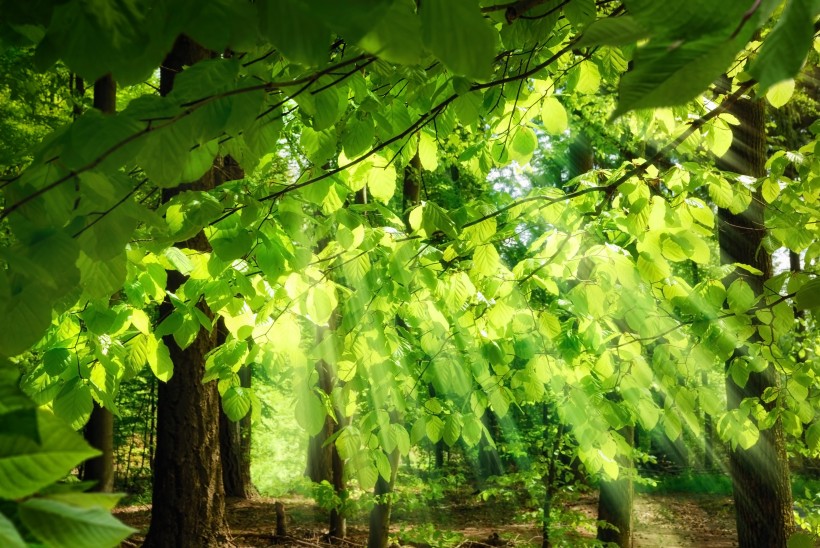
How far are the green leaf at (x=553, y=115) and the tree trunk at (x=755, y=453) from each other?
4.00 metres

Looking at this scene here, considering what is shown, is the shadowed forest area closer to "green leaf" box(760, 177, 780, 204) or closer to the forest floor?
"green leaf" box(760, 177, 780, 204)

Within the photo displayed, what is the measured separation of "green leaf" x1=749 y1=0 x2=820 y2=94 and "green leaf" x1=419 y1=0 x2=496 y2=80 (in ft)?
1.01

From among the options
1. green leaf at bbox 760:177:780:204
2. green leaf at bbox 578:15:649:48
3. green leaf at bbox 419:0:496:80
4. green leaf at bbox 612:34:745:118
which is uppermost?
green leaf at bbox 760:177:780:204

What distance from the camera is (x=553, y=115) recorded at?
2.39 metres

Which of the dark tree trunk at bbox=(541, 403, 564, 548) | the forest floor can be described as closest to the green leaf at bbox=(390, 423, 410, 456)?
the forest floor

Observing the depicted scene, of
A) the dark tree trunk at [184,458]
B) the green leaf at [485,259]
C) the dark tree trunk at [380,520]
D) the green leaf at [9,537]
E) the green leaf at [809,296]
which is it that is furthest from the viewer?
the dark tree trunk at [380,520]

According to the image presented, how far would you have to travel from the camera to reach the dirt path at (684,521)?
1247 cm

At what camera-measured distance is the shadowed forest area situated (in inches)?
28.3

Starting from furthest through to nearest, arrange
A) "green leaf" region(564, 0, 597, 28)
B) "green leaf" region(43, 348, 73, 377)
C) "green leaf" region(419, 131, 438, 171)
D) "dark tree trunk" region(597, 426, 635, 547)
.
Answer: "dark tree trunk" region(597, 426, 635, 547), "green leaf" region(419, 131, 438, 171), "green leaf" region(43, 348, 73, 377), "green leaf" region(564, 0, 597, 28)

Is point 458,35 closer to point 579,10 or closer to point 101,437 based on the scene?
point 579,10

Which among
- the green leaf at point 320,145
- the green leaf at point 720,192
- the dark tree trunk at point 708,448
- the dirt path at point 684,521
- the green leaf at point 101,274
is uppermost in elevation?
the green leaf at point 320,145

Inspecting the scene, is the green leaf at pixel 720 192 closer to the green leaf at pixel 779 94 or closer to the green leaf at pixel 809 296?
the green leaf at pixel 779 94

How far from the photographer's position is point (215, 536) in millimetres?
4855

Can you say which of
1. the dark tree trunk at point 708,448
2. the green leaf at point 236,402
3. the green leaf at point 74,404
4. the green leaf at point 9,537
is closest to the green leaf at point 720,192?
the green leaf at point 236,402
